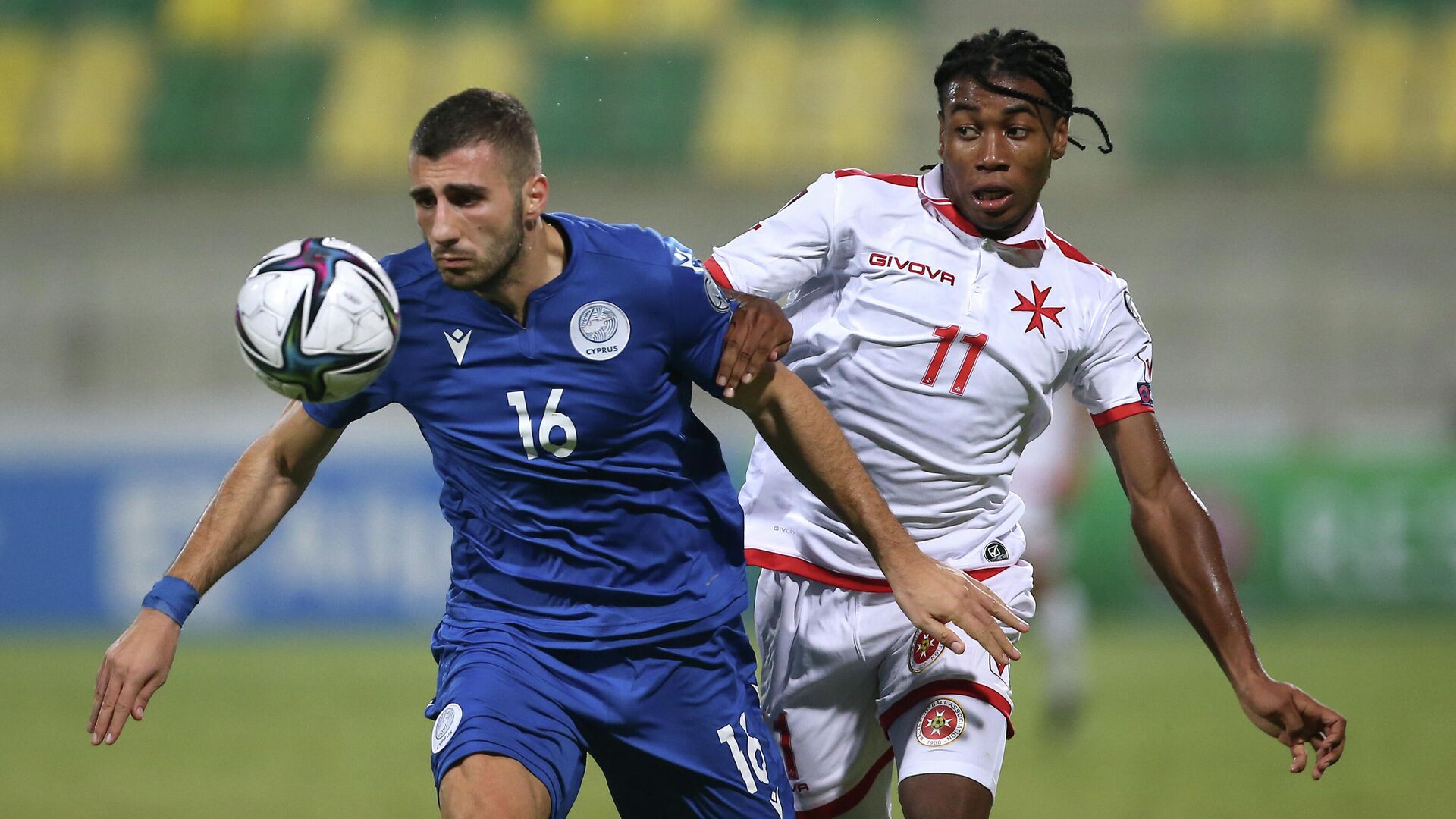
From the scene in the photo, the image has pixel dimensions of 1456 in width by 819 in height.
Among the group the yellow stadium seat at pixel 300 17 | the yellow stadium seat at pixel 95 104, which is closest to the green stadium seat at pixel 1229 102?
the yellow stadium seat at pixel 300 17

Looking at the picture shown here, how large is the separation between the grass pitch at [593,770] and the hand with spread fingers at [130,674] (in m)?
3.85

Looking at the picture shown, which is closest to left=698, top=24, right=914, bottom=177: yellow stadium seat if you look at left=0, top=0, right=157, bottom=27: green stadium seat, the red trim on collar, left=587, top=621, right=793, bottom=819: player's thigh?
left=0, top=0, right=157, bottom=27: green stadium seat

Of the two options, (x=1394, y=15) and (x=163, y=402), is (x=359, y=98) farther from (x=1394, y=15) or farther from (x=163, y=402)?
(x=1394, y=15)

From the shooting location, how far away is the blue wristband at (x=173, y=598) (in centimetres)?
386

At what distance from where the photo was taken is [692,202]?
1698 cm

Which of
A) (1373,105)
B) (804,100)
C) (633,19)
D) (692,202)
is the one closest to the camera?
(692,202)

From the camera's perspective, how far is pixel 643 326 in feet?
13.4

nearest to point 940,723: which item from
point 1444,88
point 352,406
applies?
point 352,406

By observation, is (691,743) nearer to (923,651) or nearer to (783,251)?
(923,651)

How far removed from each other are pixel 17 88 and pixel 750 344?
18.9m

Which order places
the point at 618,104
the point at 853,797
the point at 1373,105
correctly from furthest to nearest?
the point at 618,104 < the point at 1373,105 < the point at 853,797

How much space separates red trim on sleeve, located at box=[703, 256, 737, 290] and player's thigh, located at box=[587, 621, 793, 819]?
2.95 feet

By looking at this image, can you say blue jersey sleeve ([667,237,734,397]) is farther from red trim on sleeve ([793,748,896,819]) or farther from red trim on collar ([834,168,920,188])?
red trim on sleeve ([793,748,896,819])

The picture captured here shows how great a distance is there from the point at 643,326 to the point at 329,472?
905cm
